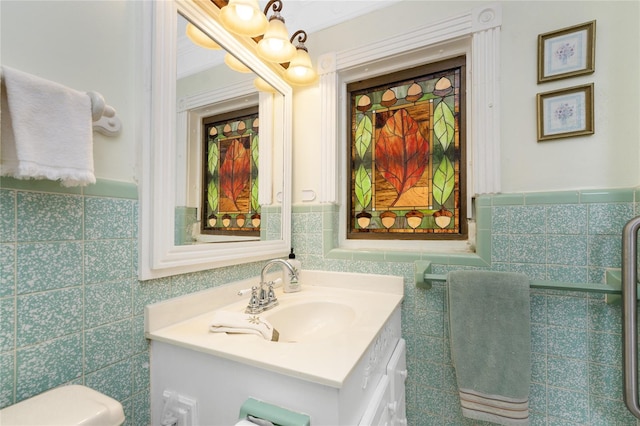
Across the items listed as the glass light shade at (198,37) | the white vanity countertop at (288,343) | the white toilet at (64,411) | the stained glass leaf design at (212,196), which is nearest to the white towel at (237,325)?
the white vanity countertop at (288,343)

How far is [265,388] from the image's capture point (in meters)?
0.64

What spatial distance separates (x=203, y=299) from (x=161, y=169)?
462mm

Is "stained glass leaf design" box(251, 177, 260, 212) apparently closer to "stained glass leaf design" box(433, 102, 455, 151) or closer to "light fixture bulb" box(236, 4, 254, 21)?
"light fixture bulb" box(236, 4, 254, 21)

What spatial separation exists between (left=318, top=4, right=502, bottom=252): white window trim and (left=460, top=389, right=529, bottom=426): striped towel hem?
56cm

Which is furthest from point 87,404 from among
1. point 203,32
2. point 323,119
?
point 323,119

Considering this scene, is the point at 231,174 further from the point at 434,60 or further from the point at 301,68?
the point at 434,60

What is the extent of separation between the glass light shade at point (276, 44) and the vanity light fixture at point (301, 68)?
0.21 ft

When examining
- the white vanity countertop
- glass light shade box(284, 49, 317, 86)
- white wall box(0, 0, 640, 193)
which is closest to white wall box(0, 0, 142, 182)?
white wall box(0, 0, 640, 193)

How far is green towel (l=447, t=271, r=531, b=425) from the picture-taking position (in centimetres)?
95

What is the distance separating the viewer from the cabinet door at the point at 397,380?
→ 93 centimetres

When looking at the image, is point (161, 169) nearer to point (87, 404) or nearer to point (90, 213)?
point (90, 213)

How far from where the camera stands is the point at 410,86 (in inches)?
53.8

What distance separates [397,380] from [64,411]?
0.97 metres

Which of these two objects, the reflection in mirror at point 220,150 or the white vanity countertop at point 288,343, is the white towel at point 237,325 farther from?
the reflection in mirror at point 220,150
